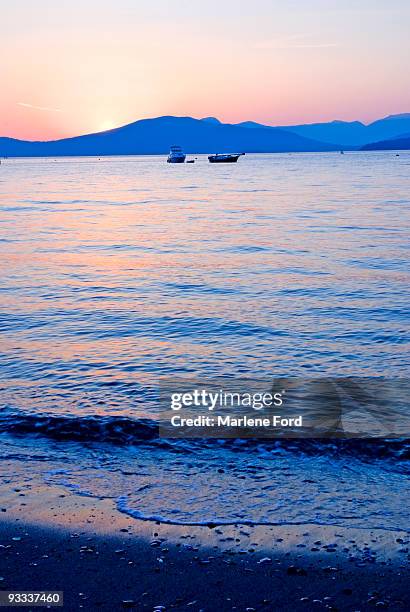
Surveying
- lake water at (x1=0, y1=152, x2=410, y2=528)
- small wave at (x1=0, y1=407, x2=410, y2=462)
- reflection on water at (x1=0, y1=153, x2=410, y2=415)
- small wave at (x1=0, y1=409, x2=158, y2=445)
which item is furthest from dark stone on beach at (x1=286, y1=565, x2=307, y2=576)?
reflection on water at (x1=0, y1=153, x2=410, y2=415)

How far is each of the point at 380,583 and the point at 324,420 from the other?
4.57 m

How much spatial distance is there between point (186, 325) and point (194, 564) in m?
10.9

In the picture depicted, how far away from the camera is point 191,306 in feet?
61.6

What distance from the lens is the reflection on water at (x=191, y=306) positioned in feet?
41.0

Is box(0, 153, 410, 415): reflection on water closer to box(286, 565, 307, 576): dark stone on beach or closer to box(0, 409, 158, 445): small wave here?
box(0, 409, 158, 445): small wave

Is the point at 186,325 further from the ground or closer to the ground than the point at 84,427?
further from the ground

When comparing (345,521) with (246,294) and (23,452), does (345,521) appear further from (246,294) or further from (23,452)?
(246,294)

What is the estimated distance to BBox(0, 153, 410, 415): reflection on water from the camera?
41.0 feet

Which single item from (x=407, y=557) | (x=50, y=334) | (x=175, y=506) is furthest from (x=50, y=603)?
(x=50, y=334)

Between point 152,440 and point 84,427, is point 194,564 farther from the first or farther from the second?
point 84,427

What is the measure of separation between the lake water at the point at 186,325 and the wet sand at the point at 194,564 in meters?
0.46

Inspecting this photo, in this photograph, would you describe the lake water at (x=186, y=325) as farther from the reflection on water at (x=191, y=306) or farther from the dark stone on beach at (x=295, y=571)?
the dark stone on beach at (x=295, y=571)

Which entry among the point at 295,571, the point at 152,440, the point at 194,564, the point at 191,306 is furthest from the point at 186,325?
the point at 295,571

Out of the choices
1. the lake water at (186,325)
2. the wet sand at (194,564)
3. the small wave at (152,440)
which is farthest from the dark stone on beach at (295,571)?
the small wave at (152,440)
